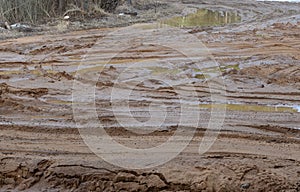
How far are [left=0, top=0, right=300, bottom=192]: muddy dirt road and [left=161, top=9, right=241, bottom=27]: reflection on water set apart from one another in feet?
13.1

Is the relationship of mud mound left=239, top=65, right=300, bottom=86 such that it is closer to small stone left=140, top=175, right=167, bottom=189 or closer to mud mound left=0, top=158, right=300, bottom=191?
mud mound left=0, top=158, right=300, bottom=191

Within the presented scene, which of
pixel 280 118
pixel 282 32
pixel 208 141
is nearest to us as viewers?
pixel 208 141

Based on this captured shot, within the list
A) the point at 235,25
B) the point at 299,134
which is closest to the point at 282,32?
the point at 235,25

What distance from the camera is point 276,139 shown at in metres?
5.07

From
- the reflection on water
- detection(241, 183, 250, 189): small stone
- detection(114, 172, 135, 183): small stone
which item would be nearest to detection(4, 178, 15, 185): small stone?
detection(114, 172, 135, 183): small stone

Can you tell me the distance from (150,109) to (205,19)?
12.3 meters

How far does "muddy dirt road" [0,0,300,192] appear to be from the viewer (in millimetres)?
4094

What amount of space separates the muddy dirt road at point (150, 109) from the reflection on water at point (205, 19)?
3.99 meters

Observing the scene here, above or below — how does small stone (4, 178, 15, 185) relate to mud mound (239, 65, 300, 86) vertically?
below

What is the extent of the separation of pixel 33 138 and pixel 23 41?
757cm

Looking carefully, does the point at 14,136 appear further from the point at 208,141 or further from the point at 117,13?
the point at 117,13

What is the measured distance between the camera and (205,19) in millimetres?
17938

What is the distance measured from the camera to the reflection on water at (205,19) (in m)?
16.4

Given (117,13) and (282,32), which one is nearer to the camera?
(282,32)
